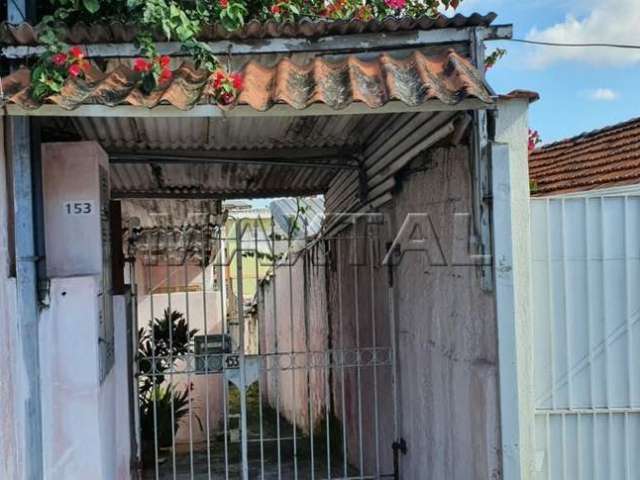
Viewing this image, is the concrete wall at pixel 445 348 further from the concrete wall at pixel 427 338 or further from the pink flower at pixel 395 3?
the pink flower at pixel 395 3

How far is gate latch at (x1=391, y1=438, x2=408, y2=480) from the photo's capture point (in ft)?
17.0

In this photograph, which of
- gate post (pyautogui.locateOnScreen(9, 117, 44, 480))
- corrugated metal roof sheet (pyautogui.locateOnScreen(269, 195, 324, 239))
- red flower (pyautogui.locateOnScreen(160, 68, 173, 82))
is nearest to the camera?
red flower (pyautogui.locateOnScreen(160, 68, 173, 82))

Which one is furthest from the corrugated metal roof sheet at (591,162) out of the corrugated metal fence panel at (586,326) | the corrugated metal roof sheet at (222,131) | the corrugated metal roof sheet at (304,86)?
the corrugated metal roof sheet at (304,86)

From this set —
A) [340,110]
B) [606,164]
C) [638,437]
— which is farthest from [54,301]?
[606,164]

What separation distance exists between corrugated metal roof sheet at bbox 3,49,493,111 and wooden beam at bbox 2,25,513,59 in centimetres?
14

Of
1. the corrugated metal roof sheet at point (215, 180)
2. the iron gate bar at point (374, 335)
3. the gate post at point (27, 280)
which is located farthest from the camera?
Result: the corrugated metal roof sheet at point (215, 180)

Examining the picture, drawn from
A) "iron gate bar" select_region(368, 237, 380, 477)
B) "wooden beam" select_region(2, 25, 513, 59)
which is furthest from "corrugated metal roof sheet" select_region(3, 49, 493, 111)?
"iron gate bar" select_region(368, 237, 380, 477)

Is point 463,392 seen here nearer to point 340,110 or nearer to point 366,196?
point 340,110

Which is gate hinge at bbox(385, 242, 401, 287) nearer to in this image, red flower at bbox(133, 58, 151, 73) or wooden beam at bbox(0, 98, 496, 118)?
→ wooden beam at bbox(0, 98, 496, 118)

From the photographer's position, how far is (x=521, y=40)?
3768mm

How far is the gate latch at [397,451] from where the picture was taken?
5169 millimetres

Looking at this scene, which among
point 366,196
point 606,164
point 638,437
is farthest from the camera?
point 606,164

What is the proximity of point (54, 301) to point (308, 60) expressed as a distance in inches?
83.7

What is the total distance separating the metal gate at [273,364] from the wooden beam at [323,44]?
1913 millimetres
